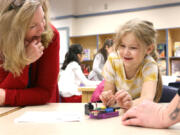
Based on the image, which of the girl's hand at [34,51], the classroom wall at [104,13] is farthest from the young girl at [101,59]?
the girl's hand at [34,51]

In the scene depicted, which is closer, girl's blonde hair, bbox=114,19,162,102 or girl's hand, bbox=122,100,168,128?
girl's hand, bbox=122,100,168,128

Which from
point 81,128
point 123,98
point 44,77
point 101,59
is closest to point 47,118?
point 81,128

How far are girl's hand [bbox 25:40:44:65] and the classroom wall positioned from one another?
488 cm

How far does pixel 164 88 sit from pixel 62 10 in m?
5.40

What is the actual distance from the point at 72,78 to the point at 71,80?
0.05m

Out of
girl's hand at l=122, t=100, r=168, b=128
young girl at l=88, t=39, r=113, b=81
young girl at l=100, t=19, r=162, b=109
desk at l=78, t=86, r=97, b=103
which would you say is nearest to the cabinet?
young girl at l=88, t=39, r=113, b=81

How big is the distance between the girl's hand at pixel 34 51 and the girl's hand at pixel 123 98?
0.48 m

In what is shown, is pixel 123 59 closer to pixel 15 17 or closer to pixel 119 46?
pixel 119 46

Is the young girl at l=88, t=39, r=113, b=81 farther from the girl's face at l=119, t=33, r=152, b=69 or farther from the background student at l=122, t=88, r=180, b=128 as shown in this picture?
the background student at l=122, t=88, r=180, b=128

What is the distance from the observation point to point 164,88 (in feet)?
5.28

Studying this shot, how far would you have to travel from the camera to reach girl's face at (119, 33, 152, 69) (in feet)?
4.78

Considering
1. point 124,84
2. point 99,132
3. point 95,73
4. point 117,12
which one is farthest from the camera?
point 117,12

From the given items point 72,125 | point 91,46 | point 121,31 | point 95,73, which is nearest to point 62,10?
point 91,46

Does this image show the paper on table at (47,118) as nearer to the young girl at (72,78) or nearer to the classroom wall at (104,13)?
the young girl at (72,78)
